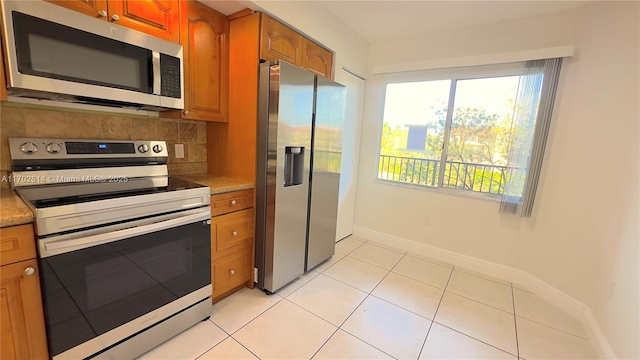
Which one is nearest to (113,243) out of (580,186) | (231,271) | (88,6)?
(231,271)

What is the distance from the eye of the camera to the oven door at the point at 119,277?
1.12 meters

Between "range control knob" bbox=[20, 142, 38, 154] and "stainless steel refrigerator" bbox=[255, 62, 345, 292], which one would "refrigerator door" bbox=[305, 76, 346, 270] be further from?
"range control knob" bbox=[20, 142, 38, 154]

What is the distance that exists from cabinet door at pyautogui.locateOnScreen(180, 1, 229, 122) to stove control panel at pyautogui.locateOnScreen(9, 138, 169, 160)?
333mm

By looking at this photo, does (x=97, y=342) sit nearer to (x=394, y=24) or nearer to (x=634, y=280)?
(x=634, y=280)

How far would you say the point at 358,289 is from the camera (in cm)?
223

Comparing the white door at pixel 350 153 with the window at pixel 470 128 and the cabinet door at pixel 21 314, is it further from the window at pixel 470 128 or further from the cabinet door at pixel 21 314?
the cabinet door at pixel 21 314

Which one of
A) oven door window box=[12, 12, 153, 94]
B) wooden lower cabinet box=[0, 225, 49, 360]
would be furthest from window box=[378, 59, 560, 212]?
wooden lower cabinet box=[0, 225, 49, 360]

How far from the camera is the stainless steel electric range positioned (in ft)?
3.68

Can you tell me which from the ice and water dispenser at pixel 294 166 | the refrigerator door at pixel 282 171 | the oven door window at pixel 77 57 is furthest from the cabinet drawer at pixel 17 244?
the ice and water dispenser at pixel 294 166

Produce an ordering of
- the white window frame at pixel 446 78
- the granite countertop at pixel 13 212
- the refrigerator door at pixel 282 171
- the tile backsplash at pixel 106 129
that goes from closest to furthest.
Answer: the granite countertop at pixel 13 212
the tile backsplash at pixel 106 129
the refrigerator door at pixel 282 171
the white window frame at pixel 446 78

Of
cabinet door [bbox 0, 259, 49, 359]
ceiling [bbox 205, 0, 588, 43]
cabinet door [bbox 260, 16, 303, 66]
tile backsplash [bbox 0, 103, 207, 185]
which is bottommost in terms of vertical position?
cabinet door [bbox 0, 259, 49, 359]

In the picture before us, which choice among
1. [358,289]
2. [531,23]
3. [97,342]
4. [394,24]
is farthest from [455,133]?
[97,342]

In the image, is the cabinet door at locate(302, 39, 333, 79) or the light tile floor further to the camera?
the cabinet door at locate(302, 39, 333, 79)

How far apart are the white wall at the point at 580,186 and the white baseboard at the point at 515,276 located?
0.18ft
